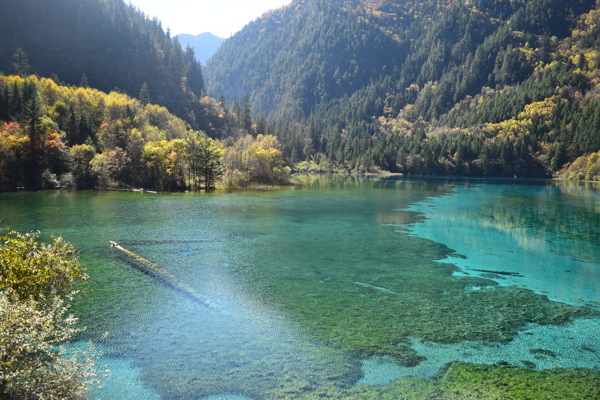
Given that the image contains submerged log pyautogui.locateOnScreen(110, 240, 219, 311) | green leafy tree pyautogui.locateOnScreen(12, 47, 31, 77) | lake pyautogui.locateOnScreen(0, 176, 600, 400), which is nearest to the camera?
lake pyautogui.locateOnScreen(0, 176, 600, 400)

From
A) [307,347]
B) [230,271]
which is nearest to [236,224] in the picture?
[230,271]

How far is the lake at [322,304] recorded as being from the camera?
14.1 metres

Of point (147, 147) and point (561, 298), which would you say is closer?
point (561, 298)

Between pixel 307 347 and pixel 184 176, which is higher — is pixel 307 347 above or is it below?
below

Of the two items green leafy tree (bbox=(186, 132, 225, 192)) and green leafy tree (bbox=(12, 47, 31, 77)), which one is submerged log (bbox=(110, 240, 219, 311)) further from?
green leafy tree (bbox=(12, 47, 31, 77))

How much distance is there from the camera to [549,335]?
17688mm

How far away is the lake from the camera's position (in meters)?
14.1

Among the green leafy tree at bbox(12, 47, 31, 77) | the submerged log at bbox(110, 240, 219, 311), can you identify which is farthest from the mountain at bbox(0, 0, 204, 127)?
the submerged log at bbox(110, 240, 219, 311)

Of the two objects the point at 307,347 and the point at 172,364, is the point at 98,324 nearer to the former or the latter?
the point at 172,364

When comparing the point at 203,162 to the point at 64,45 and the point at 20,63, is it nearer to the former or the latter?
the point at 20,63

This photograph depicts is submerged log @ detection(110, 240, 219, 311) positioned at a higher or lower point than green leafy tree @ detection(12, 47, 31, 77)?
lower

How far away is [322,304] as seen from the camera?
68.7 feet

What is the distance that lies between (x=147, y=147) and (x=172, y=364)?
89.4 meters

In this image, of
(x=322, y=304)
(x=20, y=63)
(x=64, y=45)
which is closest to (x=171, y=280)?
(x=322, y=304)
